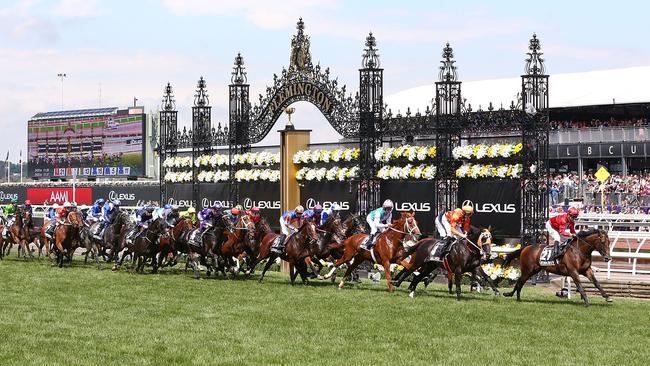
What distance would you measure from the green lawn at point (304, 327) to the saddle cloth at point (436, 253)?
737 mm

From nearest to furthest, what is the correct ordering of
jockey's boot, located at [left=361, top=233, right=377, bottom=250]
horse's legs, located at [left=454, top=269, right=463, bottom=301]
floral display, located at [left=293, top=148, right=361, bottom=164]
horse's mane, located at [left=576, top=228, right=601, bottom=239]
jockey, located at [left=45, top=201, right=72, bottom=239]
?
horse's mane, located at [left=576, top=228, right=601, bottom=239] → horse's legs, located at [left=454, top=269, right=463, bottom=301] → jockey's boot, located at [left=361, top=233, right=377, bottom=250] → floral display, located at [left=293, top=148, right=361, bottom=164] → jockey, located at [left=45, top=201, right=72, bottom=239]

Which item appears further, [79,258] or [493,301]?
[79,258]

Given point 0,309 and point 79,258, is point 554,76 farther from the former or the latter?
point 0,309

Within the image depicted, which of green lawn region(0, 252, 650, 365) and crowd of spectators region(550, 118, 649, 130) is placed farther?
crowd of spectators region(550, 118, 649, 130)

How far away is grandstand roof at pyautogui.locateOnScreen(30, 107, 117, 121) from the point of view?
63691mm

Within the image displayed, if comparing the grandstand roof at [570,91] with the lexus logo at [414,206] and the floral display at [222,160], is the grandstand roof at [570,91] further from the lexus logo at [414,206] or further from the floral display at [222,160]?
the lexus logo at [414,206]

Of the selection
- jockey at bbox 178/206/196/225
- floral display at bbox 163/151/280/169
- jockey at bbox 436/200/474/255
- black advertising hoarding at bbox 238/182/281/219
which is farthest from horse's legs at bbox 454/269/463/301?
floral display at bbox 163/151/280/169

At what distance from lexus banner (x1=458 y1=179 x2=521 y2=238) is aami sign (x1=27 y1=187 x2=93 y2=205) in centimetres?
3531

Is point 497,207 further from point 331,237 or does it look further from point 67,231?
point 67,231

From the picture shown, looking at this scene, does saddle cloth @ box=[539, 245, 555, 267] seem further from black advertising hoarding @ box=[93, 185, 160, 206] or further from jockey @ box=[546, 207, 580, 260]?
black advertising hoarding @ box=[93, 185, 160, 206]

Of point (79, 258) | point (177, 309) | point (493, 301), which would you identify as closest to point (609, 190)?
point (79, 258)

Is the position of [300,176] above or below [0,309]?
above

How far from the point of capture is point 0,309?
17609mm

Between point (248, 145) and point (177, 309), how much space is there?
45.5 feet
